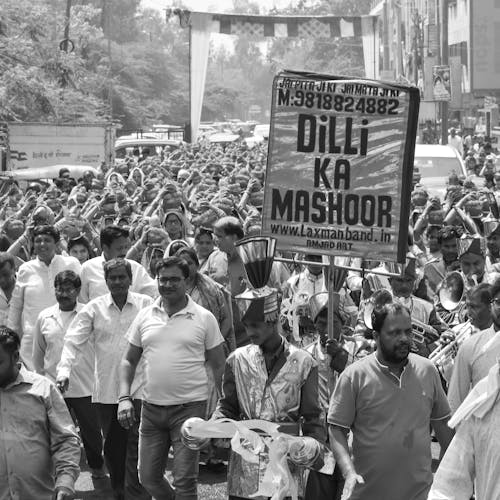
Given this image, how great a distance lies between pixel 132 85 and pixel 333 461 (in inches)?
3188

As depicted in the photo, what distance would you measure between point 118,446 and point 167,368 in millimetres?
1044

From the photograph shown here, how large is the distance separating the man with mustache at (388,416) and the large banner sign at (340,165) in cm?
106

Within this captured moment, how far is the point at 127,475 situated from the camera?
817cm

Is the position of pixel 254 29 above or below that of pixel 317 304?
above

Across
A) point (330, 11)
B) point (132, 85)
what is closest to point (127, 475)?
point (132, 85)

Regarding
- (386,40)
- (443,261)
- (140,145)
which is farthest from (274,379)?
(386,40)

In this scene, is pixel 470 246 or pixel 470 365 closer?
pixel 470 365

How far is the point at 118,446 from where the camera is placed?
8.53 meters

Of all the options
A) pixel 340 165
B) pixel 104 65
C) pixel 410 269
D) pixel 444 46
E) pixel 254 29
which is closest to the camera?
pixel 340 165

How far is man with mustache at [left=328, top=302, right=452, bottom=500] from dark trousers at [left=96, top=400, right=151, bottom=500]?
223 cm

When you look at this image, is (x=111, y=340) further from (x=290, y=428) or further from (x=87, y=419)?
(x=290, y=428)

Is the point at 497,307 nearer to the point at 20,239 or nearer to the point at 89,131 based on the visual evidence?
the point at 20,239

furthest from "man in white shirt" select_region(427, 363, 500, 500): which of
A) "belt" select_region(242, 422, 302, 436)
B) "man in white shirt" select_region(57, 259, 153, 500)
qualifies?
"man in white shirt" select_region(57, 259, 153, 500)

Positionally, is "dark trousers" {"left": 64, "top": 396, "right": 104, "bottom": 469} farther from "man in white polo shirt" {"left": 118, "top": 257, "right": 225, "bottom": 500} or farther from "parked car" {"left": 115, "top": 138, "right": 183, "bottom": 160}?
"parked car" {"left": 115, "top": 138, "right": 183, "bottom": 160}
